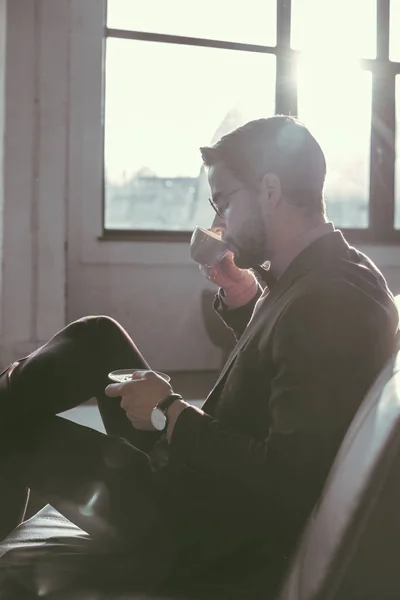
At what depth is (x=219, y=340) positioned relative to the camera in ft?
12.1

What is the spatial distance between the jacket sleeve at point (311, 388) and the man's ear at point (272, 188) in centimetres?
23

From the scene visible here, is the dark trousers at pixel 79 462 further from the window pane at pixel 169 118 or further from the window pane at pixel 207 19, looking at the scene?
Answer: the window pane at pixel 207 19

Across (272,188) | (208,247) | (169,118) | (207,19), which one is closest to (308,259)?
(272,188)

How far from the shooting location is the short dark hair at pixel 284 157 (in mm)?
1022

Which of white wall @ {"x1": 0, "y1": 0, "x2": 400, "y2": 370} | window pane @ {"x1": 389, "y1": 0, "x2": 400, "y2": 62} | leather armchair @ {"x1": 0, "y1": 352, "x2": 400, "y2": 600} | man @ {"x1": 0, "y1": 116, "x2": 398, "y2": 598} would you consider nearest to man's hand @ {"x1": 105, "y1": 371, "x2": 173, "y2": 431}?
man @ {"x1": 0, "y1": 116, "x2": 398, "y2": 598}

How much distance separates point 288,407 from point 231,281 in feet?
2.45

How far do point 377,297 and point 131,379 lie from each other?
0.38m

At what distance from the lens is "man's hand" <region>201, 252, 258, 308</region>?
1531mm

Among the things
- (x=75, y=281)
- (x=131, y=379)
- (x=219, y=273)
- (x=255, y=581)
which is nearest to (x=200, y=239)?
(x=219, y=273)

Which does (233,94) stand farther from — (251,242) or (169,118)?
(251,242)

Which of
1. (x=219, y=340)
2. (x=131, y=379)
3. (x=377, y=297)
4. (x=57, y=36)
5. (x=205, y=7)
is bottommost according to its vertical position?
(x=219, y=340)

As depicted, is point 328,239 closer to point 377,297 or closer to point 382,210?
point 377,297

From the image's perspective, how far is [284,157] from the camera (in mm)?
1022

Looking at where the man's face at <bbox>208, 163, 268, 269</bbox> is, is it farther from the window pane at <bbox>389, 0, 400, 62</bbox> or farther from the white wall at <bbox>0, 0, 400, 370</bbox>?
the window pane at <bbox>389, 0, 400, 62</bbox>
